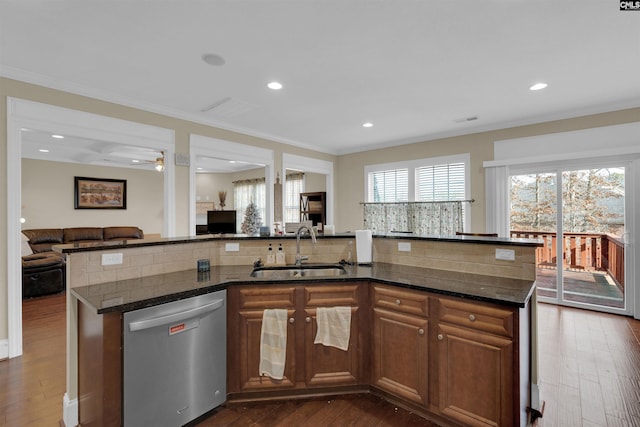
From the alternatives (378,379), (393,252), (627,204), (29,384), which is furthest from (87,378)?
(627,204)

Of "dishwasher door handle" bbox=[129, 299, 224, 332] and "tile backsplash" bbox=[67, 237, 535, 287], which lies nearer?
"dishwasher door handle" bbox=[129, 299, 224, 332]

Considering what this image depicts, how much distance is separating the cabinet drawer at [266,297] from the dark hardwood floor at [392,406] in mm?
702

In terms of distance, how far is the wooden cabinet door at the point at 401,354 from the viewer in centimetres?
200

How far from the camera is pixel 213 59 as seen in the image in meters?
2.77

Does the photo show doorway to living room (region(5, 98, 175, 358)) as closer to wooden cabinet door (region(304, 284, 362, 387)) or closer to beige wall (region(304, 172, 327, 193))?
wooden cabinet door (region(304, 284, 362, 387))

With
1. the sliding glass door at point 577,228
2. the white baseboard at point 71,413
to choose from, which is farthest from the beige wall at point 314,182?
the white baseboard at point 71,413

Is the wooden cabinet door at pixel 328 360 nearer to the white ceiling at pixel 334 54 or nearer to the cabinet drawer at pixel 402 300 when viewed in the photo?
the cabinet drawer at pixel 402 300

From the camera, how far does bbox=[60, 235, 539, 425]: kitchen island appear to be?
5.55 ft

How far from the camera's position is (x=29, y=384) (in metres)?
2.49

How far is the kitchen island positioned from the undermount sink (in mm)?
120

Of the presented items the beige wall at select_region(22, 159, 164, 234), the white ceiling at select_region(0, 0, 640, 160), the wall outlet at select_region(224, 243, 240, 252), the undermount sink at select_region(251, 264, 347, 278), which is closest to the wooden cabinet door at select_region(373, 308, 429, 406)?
the undermount sink at select_region(251, 264, 347, 278)

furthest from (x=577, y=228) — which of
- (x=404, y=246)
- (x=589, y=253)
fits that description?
(x=404, y=246)

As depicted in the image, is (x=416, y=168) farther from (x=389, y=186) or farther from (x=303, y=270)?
(x=303, y=270)

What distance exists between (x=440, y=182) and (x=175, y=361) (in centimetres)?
486
